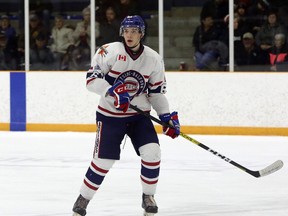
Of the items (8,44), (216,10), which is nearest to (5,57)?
(8,44)

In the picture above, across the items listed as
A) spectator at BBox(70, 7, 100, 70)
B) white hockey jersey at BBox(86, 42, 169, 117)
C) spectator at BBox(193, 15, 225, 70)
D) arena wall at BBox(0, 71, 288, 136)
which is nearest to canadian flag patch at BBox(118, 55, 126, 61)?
white hockey jersey at BBox(86, 42, 169, 117)

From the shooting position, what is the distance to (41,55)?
362 inches

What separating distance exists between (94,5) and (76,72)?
745mm

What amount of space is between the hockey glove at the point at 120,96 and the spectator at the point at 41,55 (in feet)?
16.7

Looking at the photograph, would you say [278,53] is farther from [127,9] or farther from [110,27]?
[110,27]

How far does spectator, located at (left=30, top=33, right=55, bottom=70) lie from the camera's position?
912 centimetres

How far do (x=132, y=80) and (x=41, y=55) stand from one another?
5113mm

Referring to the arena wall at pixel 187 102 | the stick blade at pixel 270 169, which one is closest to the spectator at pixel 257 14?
→ the arena wall at pixel 187 102

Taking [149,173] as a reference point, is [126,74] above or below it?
above

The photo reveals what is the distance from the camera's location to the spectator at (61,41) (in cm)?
913

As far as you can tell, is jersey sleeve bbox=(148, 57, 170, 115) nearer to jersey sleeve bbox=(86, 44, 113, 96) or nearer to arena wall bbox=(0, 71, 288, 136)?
jersey sleeve bbox=(86, 44, 113, 96)

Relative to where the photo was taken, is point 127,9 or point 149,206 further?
point 127,9

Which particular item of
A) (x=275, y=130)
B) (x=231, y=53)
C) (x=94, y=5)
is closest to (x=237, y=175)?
(x=275, y=130)

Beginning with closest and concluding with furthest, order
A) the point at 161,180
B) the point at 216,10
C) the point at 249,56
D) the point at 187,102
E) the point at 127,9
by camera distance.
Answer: the point at 161,180
the point at 187,102
the point at 249,56
the point at 216,10
the point at 127,9
